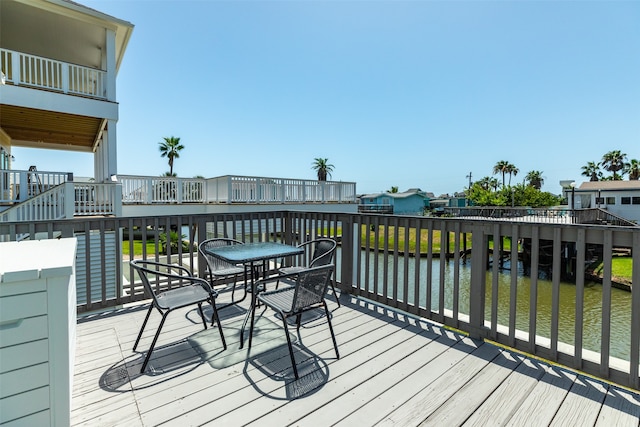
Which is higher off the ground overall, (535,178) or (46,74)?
Answer: (535,178)

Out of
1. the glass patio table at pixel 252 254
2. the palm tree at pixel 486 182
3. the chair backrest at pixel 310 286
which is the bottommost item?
the chair backrest at pixel 310 286

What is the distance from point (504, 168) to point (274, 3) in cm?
5518

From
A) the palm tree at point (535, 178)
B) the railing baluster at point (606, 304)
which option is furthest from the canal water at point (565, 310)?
the palm tree at point (535, 178)

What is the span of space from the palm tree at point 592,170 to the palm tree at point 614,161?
1083 mm

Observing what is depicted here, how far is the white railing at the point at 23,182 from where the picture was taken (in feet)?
23.7

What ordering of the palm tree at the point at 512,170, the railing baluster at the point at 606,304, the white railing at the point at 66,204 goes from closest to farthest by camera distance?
the railing baluster at the point at 606,304
the white railing at the point at 66,204
the palm tree at the point at 512,170

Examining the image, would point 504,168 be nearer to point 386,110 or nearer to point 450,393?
point 386,110

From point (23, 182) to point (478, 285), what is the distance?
10.2m

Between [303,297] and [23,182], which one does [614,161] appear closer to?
[303,297]

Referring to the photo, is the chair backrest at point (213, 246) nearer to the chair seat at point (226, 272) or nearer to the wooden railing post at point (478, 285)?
the chair seat at point (226, 272)

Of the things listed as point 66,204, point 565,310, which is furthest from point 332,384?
point 565,310

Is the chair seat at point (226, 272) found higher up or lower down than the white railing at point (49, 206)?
lower down

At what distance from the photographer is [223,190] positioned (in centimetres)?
1109

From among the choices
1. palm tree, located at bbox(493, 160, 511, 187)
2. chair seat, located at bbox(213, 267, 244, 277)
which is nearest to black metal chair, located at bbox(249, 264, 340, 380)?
chair seat, located at bbox(213, 267, 244, 277)
